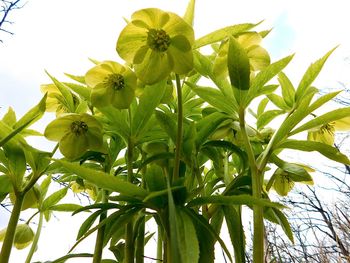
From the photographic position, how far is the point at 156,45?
2.04 ft

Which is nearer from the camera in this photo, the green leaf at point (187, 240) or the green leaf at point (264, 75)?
the green leaf at point (187, 240)

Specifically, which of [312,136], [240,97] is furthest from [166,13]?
[312,136]

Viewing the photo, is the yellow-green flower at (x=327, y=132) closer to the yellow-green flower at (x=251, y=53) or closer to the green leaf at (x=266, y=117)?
the green leaf at (x=266, y=117)

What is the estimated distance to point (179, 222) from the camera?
1.76ft

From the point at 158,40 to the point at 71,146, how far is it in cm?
25

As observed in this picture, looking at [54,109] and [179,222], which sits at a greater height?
[54,109]

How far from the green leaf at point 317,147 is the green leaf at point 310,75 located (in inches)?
4.7

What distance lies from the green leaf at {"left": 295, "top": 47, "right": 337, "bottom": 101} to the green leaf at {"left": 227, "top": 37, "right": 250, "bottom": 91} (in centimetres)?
18

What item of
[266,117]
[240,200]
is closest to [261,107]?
[266,117]

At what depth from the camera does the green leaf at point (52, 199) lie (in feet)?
2.75

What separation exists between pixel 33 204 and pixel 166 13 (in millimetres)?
471

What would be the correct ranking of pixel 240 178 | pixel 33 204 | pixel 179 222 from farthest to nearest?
pixel 33 204 < pixel 240 178 < pixel 179 222

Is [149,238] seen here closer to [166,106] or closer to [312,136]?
[166,106]

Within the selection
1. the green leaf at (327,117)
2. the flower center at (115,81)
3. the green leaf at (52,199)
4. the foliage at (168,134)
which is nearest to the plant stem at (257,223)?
the foliage at (168,134)
